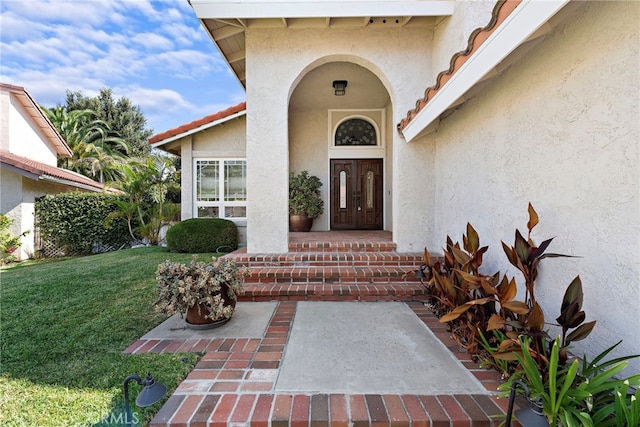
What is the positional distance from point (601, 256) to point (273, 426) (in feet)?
10.2

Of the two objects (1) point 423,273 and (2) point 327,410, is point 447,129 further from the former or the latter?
(2) point 327,410

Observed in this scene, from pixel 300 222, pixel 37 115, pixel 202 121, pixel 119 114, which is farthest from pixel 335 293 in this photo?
pixel 119 114

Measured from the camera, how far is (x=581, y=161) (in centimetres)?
264

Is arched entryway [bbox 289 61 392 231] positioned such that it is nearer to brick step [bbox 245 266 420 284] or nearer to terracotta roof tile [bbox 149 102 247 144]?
terracotta roof tile [bbox 149 102 247 144]

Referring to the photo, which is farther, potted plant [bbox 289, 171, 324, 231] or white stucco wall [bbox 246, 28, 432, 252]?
potted plant [bbox 289, 171, 324, 231]

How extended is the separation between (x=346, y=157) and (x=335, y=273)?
548 centimetres

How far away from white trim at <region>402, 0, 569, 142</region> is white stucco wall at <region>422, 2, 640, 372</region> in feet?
1.71

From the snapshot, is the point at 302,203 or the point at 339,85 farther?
the point at 302,203

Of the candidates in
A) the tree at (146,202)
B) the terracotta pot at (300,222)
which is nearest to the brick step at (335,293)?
the terracotta pot at (300,222)

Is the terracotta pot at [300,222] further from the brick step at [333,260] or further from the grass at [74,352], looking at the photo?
the grass at [74,352]

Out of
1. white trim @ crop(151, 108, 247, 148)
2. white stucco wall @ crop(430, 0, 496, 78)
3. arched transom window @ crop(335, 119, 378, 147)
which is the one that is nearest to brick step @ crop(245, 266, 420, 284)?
white stucco wall @ crop(430, 0, 496, 78)

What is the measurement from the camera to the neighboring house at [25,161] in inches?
427

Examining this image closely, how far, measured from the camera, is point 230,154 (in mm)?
10383

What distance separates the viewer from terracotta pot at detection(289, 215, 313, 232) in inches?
356
